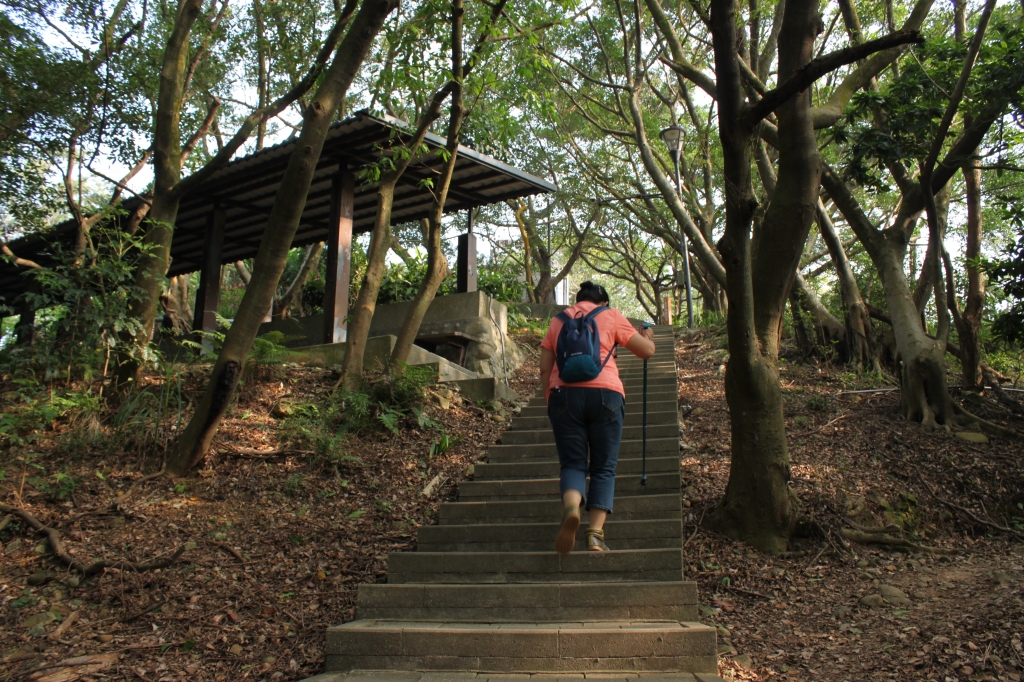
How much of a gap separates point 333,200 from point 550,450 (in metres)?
7.10

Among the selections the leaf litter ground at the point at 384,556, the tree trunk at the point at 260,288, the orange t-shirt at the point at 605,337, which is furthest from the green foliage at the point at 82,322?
the orange t-shirt at the point at 605,337

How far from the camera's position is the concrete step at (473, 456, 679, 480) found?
20.3 ft

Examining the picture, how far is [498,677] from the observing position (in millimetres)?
3957

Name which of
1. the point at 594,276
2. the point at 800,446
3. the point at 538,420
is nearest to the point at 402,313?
the point at 538,420

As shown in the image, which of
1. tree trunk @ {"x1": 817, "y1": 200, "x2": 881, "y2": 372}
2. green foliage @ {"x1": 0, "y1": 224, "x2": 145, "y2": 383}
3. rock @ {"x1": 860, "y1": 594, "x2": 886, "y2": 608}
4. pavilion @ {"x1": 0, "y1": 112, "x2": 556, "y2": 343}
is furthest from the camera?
pavilion @ {"x1": 0, "y1": 112, "x2": 556, "y2": 343}

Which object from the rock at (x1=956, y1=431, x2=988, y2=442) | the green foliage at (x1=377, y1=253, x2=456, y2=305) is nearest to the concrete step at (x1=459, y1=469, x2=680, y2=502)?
the rock at (x1=956, y1=431, x2=988, y2=442)

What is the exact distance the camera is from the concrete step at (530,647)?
3994 millimetres

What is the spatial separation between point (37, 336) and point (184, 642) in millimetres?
5684

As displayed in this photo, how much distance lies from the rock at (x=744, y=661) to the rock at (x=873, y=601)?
121 cm

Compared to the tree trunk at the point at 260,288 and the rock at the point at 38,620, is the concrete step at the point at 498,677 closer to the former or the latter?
the rock at the point at 38,620

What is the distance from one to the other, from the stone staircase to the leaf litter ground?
1.42ft

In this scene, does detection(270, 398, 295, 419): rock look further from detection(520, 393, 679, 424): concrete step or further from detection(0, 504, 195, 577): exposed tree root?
detection(0, 504, 195, 577): exposed tree root

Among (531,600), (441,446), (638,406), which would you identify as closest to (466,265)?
(441,446)

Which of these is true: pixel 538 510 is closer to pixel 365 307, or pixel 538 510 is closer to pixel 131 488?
pixel 131 488
